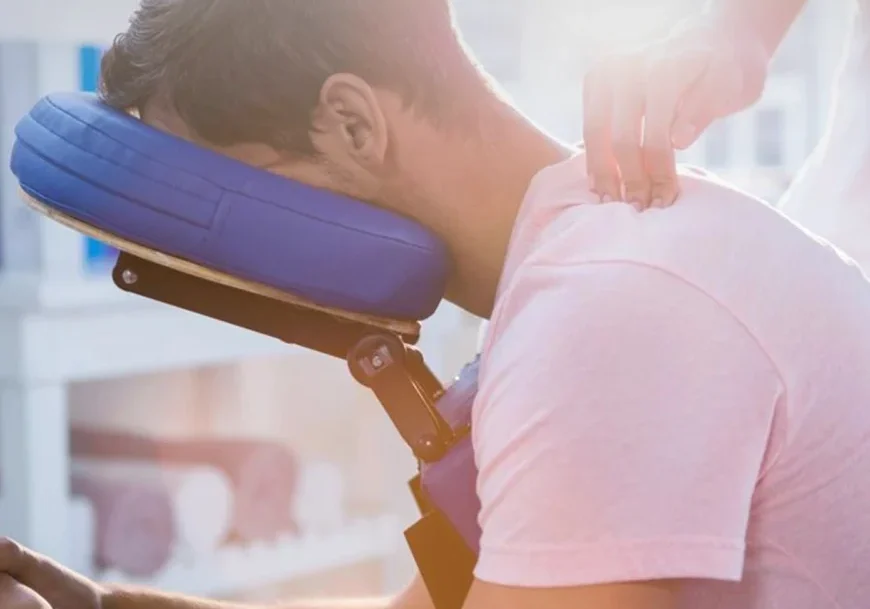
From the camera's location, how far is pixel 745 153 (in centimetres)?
195

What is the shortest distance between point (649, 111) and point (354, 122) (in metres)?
0.21

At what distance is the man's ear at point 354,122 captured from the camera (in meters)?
0.87

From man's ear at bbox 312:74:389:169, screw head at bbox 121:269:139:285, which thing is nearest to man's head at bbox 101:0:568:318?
man's ear at bbox 312:74:389:169

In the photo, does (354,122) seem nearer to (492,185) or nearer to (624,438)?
(492,185)

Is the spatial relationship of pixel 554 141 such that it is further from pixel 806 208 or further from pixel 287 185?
pixel 806 208

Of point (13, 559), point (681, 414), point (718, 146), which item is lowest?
point (13, 559)

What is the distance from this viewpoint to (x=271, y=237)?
812mm

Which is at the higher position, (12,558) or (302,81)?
(302,81)

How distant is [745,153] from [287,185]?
1264mm

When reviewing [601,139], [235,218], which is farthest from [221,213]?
[601,139]

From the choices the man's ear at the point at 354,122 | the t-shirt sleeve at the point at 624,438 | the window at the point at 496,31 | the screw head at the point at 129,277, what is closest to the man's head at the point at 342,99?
the man's ear at the point at 354,122

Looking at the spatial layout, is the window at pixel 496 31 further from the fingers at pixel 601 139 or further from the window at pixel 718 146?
the fingers at pixel 601 139

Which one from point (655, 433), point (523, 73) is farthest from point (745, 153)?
point (655, 433)

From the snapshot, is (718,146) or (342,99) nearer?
(342,99)
